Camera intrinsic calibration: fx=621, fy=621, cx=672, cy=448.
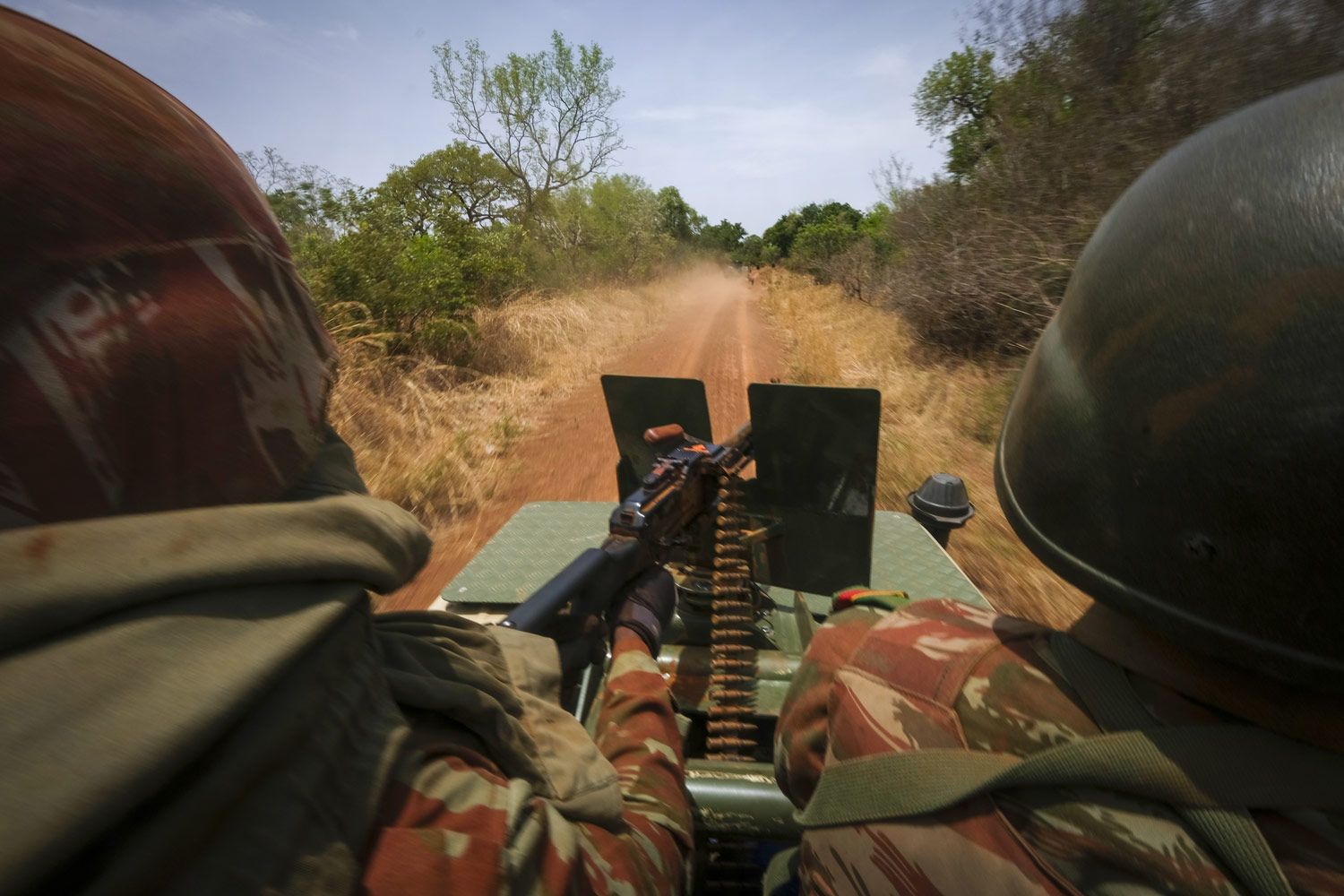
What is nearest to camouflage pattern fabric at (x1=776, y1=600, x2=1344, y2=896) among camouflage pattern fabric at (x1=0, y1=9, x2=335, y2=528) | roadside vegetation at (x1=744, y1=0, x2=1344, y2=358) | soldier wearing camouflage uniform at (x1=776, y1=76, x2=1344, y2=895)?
soldier wearing camouflage uniform at (x1=776, y1=76, x2=1344, y2=895)

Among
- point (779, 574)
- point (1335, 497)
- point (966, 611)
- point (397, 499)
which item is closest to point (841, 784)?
point (966, 611)

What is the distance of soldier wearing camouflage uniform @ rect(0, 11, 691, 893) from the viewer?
556 mm

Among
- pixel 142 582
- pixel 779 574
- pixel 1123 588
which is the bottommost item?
pixel 779 574

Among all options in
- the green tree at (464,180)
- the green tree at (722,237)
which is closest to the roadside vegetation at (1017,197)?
the green tree at (464,180)

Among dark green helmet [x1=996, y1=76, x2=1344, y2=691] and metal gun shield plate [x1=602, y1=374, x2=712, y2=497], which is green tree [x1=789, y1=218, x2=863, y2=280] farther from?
dark green helmet [x1=996, y1=76, x2=1344, y2=691]

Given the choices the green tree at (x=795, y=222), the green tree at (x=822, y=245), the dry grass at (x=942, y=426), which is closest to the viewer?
the dry grass at (x=942, y=426)

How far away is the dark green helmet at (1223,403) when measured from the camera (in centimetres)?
83

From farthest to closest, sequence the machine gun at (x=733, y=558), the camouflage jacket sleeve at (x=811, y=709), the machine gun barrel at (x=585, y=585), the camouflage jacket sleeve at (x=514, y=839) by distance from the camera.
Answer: the machine gun at (x=733, y=558) < the machine gun barrel at (x=585, y=585) < the camouflage jacket sleeve at (x=811, y=709) < the camouflage jacket sleeve at (x=514, y=839)

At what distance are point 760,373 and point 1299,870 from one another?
10304 mm

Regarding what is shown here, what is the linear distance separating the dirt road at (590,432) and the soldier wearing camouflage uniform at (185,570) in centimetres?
162

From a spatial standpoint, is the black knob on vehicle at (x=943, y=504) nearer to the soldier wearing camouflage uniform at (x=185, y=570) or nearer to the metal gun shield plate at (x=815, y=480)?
the metal gun shield plate at (x=815, y=480)

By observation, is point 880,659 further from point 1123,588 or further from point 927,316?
point 927,316

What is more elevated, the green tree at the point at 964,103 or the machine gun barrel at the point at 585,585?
the green tree at the point at 964,103

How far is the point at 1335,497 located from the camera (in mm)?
805
